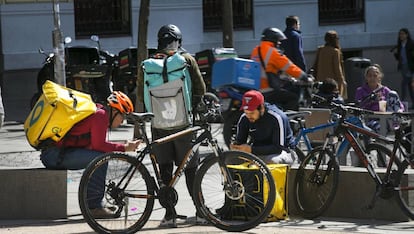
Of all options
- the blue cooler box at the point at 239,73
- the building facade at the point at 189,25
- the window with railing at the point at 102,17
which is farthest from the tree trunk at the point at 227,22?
the blue cooler box at the point at 239,73

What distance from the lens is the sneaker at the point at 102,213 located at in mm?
8961

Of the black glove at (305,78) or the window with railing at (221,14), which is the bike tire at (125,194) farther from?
the window with railing at (221,14)

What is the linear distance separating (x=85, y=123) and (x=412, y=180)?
281 cm

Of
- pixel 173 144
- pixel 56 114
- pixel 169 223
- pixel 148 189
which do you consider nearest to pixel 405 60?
pixel 173 144

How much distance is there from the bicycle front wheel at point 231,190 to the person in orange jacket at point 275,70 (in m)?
3.44

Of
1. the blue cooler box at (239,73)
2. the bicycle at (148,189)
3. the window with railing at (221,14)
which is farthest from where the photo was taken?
the window with railing at (221,14)

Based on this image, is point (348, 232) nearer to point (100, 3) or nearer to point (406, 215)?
point (406, 215)

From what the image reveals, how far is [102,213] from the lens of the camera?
8984 mm

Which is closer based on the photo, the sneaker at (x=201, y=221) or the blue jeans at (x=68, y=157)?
the sneaker at (x=201, y=221)

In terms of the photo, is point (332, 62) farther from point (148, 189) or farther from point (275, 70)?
point (148, 189)

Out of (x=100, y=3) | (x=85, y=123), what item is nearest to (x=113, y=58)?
(x=100, y=3)

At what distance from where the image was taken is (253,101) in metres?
9.59

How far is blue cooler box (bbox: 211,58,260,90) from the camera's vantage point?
12289mm

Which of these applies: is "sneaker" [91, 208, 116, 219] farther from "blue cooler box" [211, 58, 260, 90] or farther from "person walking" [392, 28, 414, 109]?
"person walking" [392, 28, 414, 109]
